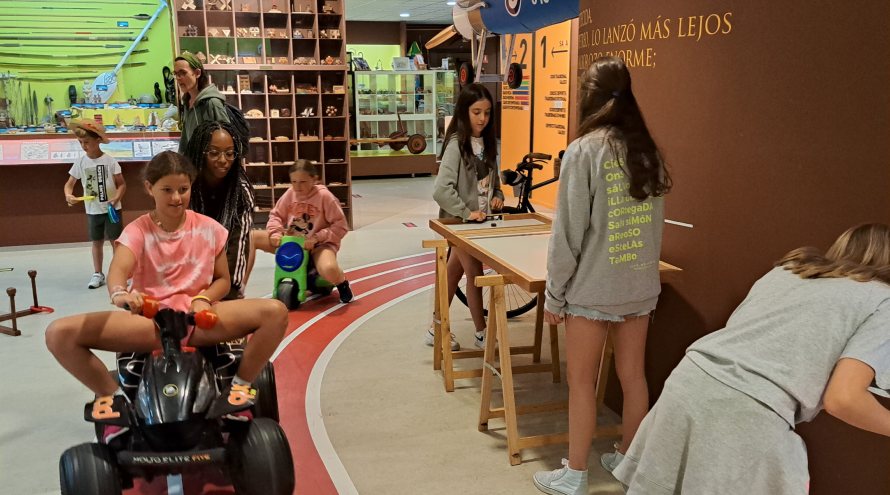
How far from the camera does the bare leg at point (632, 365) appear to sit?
2.59 metres

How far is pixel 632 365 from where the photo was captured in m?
2.63

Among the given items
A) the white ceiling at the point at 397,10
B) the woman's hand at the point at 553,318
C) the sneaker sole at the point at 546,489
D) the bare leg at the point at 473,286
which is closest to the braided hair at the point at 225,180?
the bare leg at the point at 473,286

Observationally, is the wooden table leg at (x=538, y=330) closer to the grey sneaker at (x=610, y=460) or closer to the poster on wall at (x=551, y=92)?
the grey sneaker at (x=610, y=460)

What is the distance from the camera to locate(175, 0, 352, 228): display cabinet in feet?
26.2

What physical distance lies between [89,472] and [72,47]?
7342mm

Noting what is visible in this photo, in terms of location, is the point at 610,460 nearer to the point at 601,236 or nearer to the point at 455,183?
the point at 601,236

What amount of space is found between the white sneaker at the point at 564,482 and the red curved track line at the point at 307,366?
2.67 ft

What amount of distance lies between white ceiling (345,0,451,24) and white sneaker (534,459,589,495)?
11787 mm

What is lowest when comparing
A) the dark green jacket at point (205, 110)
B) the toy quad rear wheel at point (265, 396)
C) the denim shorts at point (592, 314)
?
the toy quad rear wheel at point (265, 396)

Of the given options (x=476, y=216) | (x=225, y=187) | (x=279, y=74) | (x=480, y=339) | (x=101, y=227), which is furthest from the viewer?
(x=279, y=74)

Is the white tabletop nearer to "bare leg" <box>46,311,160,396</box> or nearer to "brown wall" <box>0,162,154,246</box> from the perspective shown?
"bare leg" <box>46,311,160,396</box>

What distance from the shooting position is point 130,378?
2434mm

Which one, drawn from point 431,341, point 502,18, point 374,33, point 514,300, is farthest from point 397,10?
point 431,341

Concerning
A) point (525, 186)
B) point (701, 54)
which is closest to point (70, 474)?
point (701, 54)
